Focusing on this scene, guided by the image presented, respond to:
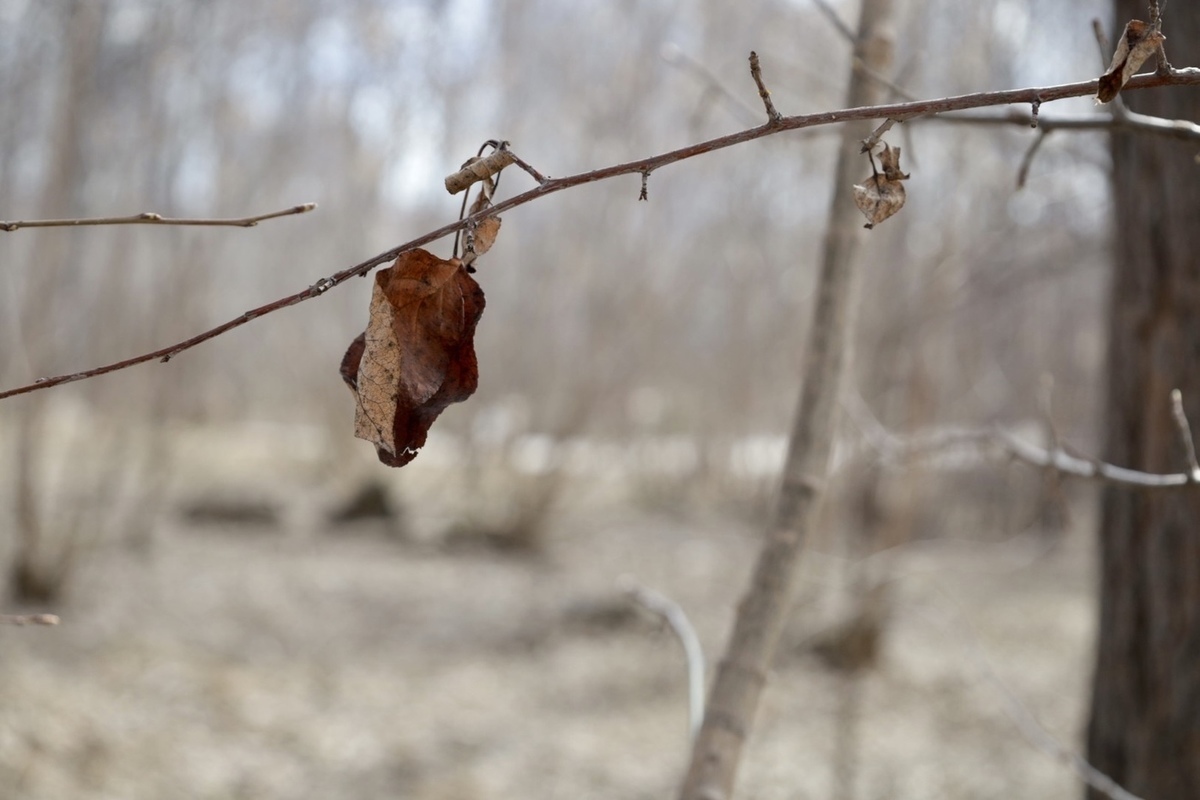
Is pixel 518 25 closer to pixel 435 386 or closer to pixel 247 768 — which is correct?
pixel 247 768

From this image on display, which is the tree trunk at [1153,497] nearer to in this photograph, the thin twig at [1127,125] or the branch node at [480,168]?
the thin twig at [1127,125]

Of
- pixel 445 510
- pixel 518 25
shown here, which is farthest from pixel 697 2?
pixel 445 510

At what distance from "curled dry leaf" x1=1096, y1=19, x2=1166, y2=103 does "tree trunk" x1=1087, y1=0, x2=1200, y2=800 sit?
151cm

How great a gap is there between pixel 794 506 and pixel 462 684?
400 centimetres

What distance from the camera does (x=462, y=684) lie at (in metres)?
5.28

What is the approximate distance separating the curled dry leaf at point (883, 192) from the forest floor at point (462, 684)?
248cm

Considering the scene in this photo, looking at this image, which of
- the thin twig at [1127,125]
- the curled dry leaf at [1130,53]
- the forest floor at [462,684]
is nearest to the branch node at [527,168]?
the curled dry leaf at [1130,53]

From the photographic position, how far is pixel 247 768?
4008mm

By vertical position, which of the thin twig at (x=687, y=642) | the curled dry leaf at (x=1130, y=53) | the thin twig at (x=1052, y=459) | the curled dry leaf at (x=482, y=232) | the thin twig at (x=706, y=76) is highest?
the thin twig at (x=706, y=76)

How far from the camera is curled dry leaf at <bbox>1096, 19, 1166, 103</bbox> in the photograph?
0.68 m

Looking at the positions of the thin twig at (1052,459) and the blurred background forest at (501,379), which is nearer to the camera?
the thin twig at (1052,459)

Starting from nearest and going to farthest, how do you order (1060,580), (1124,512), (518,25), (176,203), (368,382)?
1. (368,382)
2. (1124,512)
3. (176,203)
4. (1060,580)
5. (518,25)

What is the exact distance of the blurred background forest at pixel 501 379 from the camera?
15.0ft

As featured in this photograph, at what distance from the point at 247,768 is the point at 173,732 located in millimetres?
405
